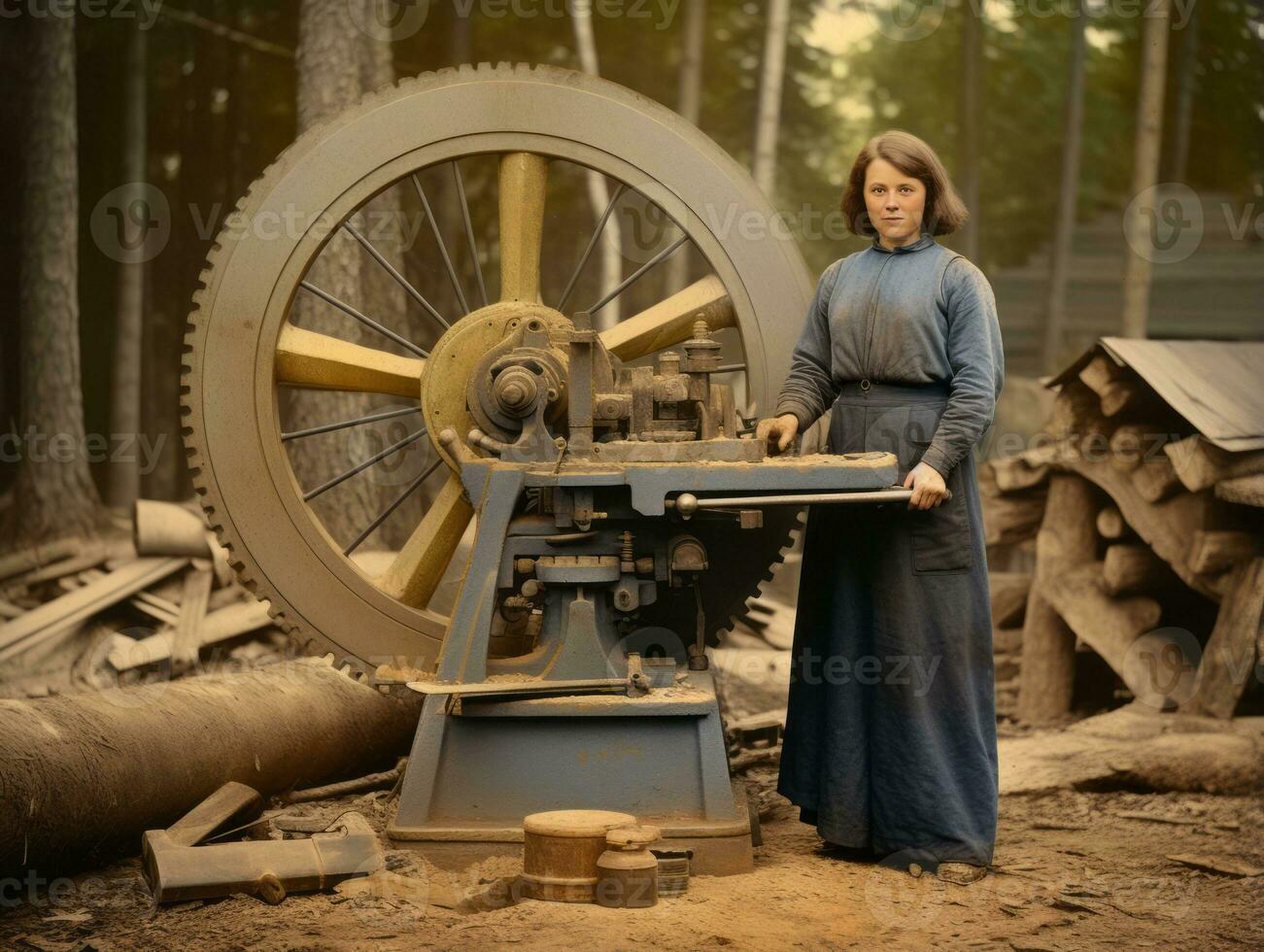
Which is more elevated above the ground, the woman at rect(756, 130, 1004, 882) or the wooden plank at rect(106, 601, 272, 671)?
the woman at rect(756, 130, 1004, 882)

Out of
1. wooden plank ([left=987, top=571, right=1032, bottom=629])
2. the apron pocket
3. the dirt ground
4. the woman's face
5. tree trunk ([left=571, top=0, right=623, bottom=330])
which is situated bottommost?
the dirt ground

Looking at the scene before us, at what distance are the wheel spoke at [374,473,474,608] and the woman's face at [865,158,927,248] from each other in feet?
4.83

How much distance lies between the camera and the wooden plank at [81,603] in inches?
248

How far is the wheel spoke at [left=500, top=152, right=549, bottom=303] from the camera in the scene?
4441mm

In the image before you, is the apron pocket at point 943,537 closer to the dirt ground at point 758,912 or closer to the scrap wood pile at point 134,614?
the dirt ground at point 758,912

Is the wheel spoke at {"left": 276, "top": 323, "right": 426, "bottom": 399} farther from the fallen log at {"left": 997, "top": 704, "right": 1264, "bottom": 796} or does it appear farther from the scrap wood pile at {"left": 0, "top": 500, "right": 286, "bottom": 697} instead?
the fallen log at {"left": 997, "top": 704, "right": 1264, "bottom": 796}

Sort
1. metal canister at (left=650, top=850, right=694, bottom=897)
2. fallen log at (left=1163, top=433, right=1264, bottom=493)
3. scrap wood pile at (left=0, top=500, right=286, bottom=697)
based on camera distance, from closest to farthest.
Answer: metal canister at (left=650, top=850, right=694, bottom=897) < fallen log at (left=1163, top=433, right=1264, bottom=493) < scrap wood pile at (left=0, top=500, right=286, bottom=697)

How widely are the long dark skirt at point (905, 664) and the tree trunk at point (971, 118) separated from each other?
30.8ft

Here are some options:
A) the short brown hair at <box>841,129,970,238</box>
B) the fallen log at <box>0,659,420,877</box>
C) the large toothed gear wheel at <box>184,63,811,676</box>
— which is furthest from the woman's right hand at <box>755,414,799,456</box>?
the fallen log at <box>0,659,420,877</box>

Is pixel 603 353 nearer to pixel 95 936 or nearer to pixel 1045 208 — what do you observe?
pixel 95 936

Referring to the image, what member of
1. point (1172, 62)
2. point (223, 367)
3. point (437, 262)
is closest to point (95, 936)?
point (223, 367)

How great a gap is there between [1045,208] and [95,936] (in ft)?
45.6

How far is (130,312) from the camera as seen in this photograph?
30.9 feet

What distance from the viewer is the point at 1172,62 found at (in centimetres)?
1394
